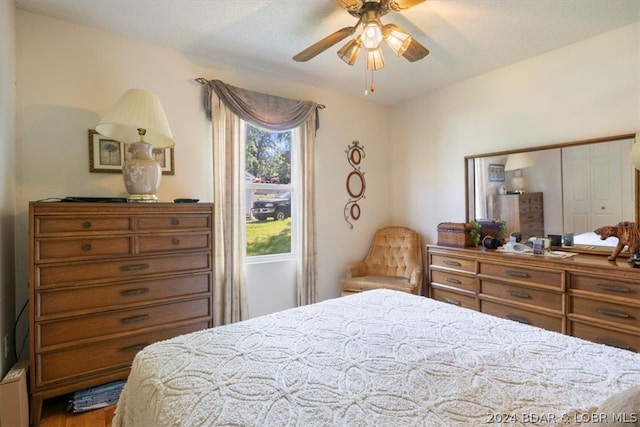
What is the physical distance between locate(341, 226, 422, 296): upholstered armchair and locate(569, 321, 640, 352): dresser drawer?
130 cm

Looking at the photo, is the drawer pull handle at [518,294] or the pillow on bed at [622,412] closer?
the pillow on bed at [622,412]

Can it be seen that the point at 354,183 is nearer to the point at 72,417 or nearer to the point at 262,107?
the point at 262,107

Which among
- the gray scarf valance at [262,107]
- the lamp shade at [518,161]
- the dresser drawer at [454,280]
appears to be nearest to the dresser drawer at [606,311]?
the dresser drawer at [454,280]

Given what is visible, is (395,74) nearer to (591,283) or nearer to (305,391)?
(591,283)

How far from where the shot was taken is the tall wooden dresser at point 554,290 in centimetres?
200

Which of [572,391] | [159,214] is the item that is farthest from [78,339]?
[572,391]

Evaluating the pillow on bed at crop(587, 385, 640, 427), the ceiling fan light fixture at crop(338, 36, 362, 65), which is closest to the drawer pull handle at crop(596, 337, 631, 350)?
the pillow on bed at crop(587, 385, 640, 427)

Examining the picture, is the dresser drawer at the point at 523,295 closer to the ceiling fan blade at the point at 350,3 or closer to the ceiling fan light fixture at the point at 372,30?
the ceiling fan light fixture at the point at 372,30

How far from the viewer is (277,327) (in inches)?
56.7

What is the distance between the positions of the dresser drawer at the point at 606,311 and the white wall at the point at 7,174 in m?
3.59

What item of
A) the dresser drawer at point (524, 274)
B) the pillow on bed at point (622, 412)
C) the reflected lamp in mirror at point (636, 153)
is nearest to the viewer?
the pillow on bed at point (622, 412)

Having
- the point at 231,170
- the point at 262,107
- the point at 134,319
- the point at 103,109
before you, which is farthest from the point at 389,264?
the point at 103,109

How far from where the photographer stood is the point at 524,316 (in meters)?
2.45

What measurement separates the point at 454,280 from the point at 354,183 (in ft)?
5.16
